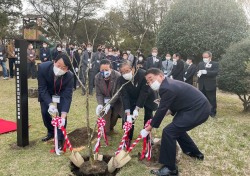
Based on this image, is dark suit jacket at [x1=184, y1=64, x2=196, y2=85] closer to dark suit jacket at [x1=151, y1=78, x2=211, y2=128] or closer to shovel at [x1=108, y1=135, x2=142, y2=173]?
dark suit jacket at [x1=151, y1=78, x2=211, y2=128]

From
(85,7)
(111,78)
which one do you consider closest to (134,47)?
(85,7)

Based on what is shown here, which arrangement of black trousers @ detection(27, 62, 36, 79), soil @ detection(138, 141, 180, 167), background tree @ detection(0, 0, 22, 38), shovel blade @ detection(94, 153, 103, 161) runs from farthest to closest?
background tree @ detection(0, 0, 22, 38)
black trousers @ detection(27, 62, 36, 79)
soil @ detection(138, 141, 180, 167)
shovel blade @ detection(94, 153, 103, 161)

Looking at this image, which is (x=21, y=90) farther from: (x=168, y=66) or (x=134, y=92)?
(x=168, y=66)

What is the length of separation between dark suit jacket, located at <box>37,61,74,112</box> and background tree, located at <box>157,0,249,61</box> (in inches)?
252

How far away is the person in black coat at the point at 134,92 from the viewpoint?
530cm

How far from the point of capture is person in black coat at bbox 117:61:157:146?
209 inches

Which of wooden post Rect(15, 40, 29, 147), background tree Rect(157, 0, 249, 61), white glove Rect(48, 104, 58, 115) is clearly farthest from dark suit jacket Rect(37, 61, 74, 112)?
background tree Rect(157, 0, 249, 61)

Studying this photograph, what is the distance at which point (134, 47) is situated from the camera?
976 inches

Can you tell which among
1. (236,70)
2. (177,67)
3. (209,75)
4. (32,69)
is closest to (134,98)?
(209,75)

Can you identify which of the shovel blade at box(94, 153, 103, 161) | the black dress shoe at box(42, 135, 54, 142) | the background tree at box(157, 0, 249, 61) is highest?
the background tree at box(157, 0, 249, 61)

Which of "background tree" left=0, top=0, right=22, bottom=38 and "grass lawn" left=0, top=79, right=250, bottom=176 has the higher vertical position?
"background tree" left=0, top=0, right=22, bottom=38

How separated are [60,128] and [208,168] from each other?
2.45 metres

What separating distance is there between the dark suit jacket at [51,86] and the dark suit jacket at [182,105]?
1813 millimetres

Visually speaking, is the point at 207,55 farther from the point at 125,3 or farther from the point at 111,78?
the point at 125,3
